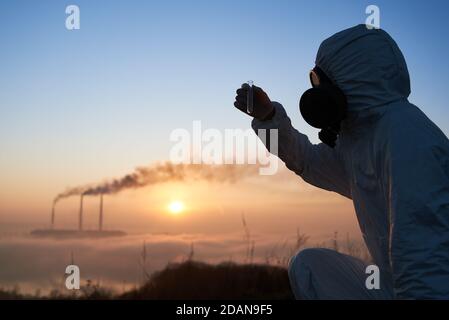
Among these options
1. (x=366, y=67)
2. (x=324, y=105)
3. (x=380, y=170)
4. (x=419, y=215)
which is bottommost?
(x=419, y=215)

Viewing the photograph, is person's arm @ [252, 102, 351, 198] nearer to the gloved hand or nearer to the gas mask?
the gloved hand

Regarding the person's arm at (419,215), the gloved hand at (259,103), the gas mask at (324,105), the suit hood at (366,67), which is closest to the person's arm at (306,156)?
the gloved hand at (259,103)

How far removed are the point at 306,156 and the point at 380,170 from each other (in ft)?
3.48

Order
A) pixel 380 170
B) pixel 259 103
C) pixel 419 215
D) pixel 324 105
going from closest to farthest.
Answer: pixel 419 215 → pixel 380 170 → pixel 324 105 → pixel 259 103

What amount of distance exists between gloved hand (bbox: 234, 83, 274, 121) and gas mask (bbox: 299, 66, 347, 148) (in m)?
0.63

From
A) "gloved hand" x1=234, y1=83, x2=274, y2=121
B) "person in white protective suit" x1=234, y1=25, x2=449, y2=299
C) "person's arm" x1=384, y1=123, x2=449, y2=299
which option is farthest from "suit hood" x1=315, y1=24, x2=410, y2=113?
"gloved hand" x1=234, y1=83, x2=274, y2=121

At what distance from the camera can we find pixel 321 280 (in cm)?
389

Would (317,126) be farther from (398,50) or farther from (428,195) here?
(428,195)

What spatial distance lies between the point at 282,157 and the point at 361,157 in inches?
35.8

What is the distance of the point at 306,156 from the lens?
462cm

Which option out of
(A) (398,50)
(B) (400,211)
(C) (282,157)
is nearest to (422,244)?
(B) (400,211)

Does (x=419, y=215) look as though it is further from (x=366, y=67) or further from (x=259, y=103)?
(x=259, y=103)

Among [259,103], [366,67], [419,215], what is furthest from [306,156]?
[419,215]
